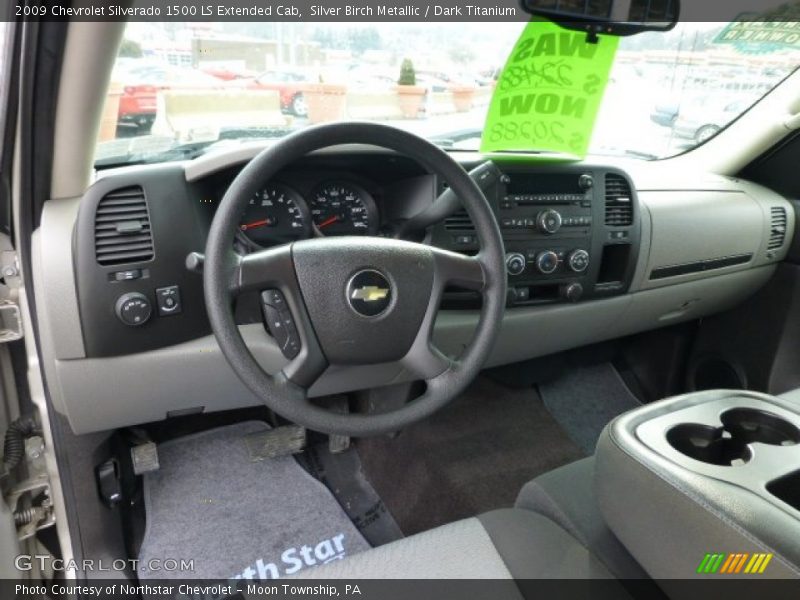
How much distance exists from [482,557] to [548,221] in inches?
38.0

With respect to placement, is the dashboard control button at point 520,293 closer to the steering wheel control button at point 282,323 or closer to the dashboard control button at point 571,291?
the dashboard control button at point 571,291

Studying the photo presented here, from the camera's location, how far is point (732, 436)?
45.8 inches

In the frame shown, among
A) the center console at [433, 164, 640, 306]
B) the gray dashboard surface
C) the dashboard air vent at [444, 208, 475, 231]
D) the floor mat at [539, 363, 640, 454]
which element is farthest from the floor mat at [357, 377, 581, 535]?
the dashboard air vent at [444, 208, 475, 231]

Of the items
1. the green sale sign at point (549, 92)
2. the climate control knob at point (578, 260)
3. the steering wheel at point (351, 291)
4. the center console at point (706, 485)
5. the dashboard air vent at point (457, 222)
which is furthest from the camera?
the climate control knob at point (578, 260)

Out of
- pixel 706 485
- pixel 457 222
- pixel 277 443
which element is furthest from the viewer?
pixel 277 443

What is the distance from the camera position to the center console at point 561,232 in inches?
66.7

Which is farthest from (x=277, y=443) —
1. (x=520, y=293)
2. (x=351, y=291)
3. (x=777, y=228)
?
(x=777, y=228)

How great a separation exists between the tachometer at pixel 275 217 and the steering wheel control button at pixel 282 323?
0.96ft

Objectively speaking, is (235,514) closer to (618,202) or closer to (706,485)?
(706,485)

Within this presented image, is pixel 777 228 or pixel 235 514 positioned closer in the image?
pixel 235 514

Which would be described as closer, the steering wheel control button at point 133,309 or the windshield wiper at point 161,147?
the steering wheel control button at point 133,309

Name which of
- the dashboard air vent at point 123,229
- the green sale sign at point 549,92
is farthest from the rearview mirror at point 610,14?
the dashboard air vent at point 123,229

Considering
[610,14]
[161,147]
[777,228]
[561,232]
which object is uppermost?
[610,14]
